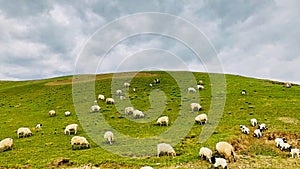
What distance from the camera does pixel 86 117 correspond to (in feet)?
129

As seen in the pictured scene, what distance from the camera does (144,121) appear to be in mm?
34906

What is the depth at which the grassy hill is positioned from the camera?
2128 cm

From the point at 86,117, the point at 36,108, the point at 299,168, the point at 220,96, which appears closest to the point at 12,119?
the point at 36,108

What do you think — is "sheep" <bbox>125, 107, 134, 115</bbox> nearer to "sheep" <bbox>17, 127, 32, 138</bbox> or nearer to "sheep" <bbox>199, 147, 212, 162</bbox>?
"sheep" <bbox>17, 127, 32, 138</bbox>

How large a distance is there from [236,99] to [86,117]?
79.3 feet

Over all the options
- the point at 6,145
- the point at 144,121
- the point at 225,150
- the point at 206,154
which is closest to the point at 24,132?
the point at 6,145

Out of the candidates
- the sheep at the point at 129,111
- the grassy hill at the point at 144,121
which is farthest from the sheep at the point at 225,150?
the sheep at the point at 129,111

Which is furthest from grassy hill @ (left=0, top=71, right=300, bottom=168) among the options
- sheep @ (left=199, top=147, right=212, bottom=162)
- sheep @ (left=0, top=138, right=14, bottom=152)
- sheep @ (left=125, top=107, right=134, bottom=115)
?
sheep @ (left=125, top=107, right=134, bottom=115)

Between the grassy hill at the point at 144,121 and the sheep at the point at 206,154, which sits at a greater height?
the grassy hill at the point at 144,121

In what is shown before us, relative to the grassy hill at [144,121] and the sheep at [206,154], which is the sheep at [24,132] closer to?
the grassy hill at [144,121]

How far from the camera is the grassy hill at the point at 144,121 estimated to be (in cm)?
2128

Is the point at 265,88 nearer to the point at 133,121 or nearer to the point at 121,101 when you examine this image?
the point at 121,101

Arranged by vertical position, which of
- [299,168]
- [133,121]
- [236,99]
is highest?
[236,99]

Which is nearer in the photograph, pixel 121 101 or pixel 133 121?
pixel 133 121
